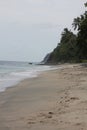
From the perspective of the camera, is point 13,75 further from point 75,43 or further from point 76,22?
point 75,43

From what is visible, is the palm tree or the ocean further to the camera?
the palm tree

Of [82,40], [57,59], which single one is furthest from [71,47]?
[82,40]

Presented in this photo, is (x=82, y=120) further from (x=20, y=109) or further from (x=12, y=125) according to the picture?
(x=20, y=109)

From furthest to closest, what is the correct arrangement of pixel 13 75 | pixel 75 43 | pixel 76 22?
pixel 75 43
pixel 76 22
pixel 13 75

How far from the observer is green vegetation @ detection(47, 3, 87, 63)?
214 ft

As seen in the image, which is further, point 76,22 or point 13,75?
point 76,22

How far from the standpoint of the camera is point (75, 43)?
109m

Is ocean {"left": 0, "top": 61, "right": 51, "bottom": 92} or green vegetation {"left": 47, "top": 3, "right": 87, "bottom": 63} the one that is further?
green vegetation {"left": 47, "top": 3, "right": 87, "bottom": 63}

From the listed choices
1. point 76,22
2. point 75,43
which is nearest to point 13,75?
point 76,22

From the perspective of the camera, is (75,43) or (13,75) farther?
(75,43)

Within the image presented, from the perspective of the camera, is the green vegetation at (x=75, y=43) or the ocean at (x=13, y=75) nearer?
the ocean at (x=13, y=75)

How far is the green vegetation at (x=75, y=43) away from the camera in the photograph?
6518 cm

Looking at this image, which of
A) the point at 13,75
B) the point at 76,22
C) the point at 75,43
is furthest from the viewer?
the point at 75,43

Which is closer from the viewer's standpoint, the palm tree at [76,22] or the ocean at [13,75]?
the ocean at [13,75]
